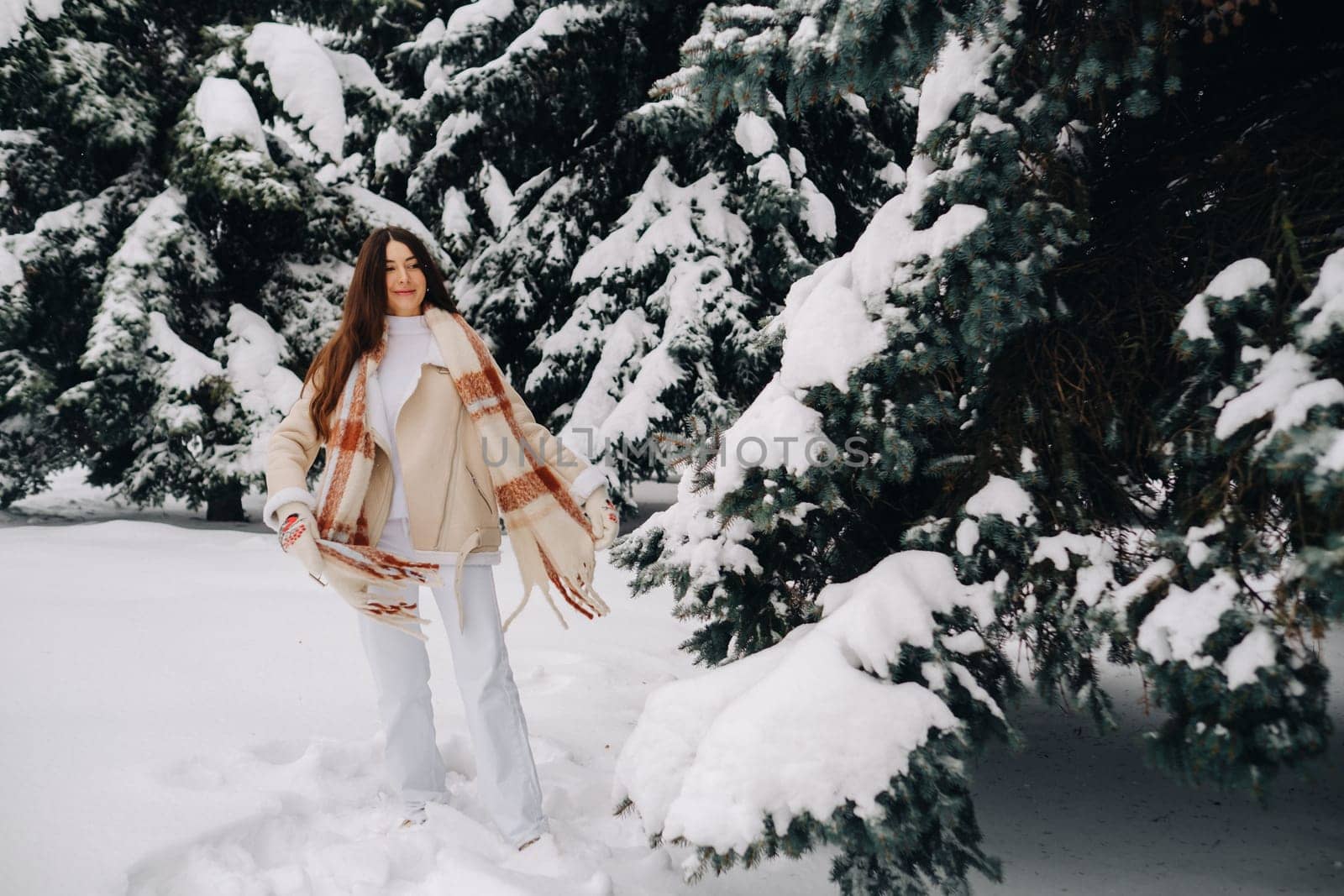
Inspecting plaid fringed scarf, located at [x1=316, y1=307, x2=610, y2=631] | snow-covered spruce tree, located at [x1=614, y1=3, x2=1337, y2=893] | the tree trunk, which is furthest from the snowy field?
the tree trunk

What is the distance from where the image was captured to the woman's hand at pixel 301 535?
7.72 feet

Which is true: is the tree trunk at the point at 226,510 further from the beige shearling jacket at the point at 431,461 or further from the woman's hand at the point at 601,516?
the woman's hand at the point at 601,516

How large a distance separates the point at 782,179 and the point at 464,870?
6027 mm

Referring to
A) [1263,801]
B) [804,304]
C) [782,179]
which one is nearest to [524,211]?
[782,179]

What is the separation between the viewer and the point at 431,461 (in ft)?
8.63

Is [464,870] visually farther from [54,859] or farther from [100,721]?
[100,721]

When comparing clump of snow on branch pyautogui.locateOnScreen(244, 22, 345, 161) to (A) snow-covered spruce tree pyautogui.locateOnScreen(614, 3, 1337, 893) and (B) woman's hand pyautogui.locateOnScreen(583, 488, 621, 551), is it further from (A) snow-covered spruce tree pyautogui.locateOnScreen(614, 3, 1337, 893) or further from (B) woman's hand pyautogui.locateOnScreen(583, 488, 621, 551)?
(B) woman's hand pyautogui.locateOnScreen(583, 488, 621, 551)

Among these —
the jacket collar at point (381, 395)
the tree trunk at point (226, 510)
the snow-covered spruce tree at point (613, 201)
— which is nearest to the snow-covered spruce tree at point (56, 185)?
the tree trunk at point (226, 510)

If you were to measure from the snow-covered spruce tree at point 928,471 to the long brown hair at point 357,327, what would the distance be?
1.15 metres

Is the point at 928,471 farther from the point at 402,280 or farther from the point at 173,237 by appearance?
the point at 173,237

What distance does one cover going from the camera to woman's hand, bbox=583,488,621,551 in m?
2.76

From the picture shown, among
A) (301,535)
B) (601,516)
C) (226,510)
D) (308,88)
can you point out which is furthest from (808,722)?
(226,510)

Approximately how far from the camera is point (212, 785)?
2.61m

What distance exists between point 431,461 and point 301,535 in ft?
1.45
